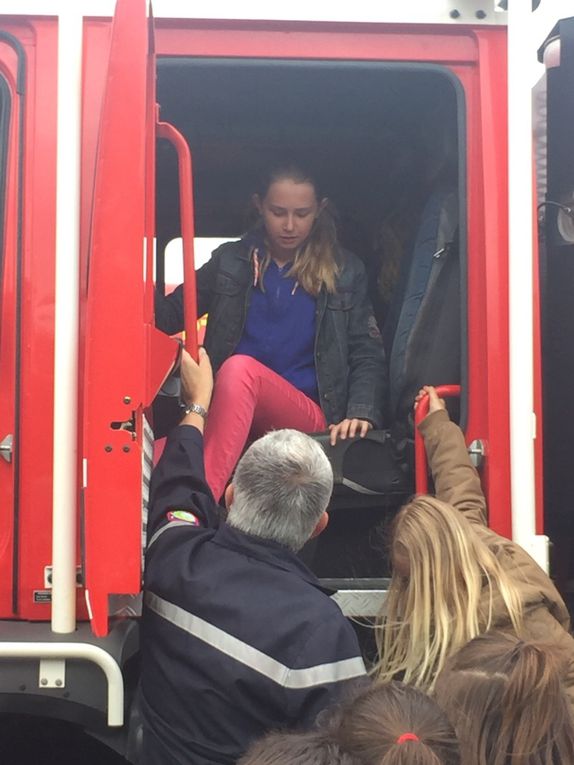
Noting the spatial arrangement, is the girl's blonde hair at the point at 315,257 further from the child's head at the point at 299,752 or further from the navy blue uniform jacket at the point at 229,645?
the child's head at the point at 299,752

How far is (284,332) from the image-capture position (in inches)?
112

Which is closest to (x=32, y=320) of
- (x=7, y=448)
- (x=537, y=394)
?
(x=7, y=448)

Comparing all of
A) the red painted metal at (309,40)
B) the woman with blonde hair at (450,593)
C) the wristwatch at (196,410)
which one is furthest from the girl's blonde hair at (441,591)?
the red painted metal at (309,40)

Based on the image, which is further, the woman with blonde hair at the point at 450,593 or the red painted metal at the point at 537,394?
the red painted metal at the point at 537,394

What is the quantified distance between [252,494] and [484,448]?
64 cm

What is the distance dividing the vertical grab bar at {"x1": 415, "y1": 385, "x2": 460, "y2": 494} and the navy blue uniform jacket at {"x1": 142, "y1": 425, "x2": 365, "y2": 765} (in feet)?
1.88

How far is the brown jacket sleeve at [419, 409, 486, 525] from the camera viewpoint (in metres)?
2.08

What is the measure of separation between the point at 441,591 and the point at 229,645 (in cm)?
50

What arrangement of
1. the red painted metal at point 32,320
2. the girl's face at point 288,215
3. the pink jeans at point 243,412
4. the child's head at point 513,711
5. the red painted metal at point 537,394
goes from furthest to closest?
the girl's face at point 288,215 < the pink jeans at point 243,412 < the red painted metal at point 537,394 < the red painted metal at point 32,320 < the child's head at point 513,711

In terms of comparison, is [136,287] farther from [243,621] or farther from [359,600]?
[359,600]

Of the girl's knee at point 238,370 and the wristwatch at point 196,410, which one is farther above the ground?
the girl's knee at point 238,370

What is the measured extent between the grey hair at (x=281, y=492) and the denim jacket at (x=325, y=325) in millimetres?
910

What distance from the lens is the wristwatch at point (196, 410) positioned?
2180mm

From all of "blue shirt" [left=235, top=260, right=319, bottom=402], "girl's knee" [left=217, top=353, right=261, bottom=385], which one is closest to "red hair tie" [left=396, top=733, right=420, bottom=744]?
"girl's knee" [left=217, top=353, right=261, bottom=385]
